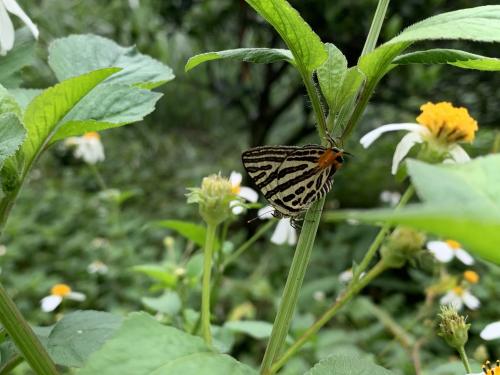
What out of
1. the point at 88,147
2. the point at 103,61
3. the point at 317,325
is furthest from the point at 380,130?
the point at 88,147

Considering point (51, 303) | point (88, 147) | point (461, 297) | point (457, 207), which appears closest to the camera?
point (457, 207)

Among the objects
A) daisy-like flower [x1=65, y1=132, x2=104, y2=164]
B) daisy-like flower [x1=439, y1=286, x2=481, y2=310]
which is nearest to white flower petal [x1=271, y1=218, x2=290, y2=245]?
daisy-like flower [x1=439, y1=286, x2=481, y2=310]

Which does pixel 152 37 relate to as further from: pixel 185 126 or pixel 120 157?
pixel 120 157

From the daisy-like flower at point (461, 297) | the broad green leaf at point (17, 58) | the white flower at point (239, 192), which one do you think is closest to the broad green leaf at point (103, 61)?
the broad green leaf at point (17, 58)

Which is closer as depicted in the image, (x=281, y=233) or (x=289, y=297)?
(x=289, y=297)

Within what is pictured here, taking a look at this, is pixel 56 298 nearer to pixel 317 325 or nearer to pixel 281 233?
pixel 281 233

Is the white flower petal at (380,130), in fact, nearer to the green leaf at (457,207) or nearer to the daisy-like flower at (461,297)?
the green leaf at (457,207)
